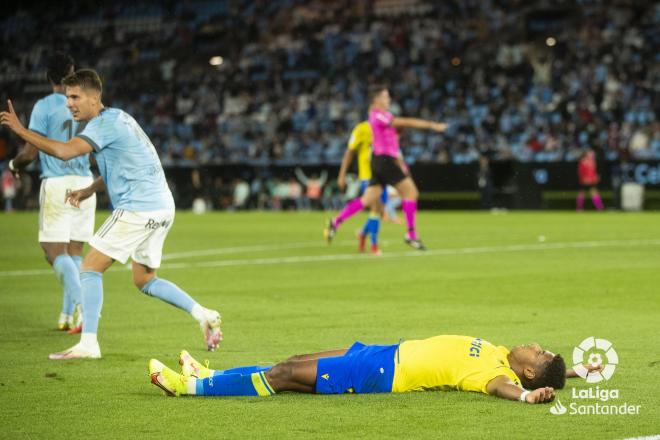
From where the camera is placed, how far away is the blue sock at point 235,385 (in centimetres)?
718

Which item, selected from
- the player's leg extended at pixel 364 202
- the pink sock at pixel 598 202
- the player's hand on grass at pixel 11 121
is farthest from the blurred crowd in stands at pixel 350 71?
the player's hand on grass at pixel 11 121

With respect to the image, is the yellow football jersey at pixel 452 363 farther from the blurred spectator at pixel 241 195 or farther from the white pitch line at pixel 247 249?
the blurred spectator at pixel 241 195

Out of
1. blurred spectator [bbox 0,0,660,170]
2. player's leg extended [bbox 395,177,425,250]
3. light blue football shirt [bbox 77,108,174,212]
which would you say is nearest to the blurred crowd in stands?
blurred spectator [bbox 0,0,660,170]

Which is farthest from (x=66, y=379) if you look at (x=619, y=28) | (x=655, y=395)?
(x=619, y=28)

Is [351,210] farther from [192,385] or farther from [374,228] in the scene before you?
[192,385]

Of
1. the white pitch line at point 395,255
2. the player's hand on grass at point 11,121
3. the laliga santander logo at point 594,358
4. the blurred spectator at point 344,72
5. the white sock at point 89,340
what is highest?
the blurred spectator at point 344,72

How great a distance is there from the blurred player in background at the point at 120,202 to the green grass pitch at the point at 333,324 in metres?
Result: 0.36

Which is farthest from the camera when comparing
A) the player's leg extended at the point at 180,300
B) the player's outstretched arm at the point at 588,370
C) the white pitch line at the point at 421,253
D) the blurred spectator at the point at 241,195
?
the blurred spectator at the point at 241,195

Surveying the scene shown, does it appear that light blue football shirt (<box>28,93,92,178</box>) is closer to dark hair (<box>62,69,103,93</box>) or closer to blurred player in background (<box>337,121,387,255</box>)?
dark hair (<box>62,69,103,93</box>)

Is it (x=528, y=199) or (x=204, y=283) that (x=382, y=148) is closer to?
(x=204, y=283)

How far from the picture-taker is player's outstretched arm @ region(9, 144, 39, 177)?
9.98 m

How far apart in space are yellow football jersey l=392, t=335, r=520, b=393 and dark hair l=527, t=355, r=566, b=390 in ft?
0.48

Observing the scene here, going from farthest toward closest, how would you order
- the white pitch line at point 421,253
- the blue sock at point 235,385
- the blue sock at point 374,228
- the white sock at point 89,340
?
the blue sock at point 374,228, the white pitch line at point 421,253, the white sock at point 89,340, the blue sock at point 235,385

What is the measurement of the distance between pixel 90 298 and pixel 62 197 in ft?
7.05
